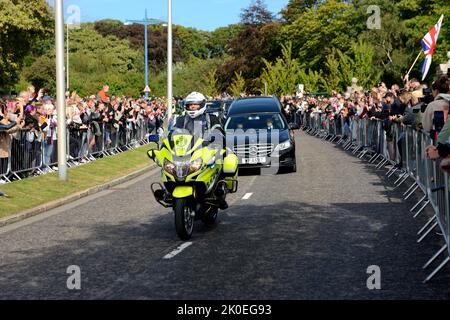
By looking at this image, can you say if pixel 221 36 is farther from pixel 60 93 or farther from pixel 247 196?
pixel 247 196

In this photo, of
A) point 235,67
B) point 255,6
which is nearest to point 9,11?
point 235,67

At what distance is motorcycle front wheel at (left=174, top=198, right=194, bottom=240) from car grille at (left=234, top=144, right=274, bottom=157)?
9.70 meters

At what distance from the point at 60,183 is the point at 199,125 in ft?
24.3

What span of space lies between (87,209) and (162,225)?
305cm

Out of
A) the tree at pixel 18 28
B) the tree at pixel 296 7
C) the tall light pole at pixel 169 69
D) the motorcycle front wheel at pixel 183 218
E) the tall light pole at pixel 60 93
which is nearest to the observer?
the motorcycle front wheel at pixel 183 218

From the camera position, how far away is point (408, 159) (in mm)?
15703

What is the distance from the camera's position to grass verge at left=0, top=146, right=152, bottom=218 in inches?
596

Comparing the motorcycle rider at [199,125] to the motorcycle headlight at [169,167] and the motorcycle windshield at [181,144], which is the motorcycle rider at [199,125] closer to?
the motorcycle windshield at [181,144]

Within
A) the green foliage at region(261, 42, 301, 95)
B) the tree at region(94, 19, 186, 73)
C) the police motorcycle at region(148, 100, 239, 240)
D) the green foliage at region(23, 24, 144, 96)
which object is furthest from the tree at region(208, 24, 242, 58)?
the police motorcycle at region(148, 100, 239, 240)

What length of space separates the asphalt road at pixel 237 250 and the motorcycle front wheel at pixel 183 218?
0.48 feet

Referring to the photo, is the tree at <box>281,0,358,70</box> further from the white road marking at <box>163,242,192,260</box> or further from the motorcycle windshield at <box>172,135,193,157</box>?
the white road marking at <box>163,242,192,260</box>

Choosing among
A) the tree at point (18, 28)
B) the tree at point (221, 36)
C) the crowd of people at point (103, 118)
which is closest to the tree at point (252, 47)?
the tree at point (18, 28)

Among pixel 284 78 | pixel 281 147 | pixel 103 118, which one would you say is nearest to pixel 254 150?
pixel 281 147

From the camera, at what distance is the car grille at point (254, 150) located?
20.8 meters
